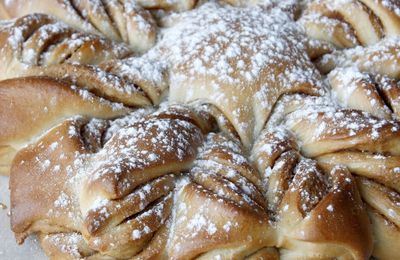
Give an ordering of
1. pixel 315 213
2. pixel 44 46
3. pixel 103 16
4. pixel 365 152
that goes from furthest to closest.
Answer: pixel 103 16 < pixel 44 46 < pixel 365 152 < pixel 315 213

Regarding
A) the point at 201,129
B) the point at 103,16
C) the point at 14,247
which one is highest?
the point at 103,16

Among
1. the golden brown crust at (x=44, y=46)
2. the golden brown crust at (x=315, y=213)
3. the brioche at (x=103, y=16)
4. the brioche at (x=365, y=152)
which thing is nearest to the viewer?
the golden brown crust at (x=315, y=213)

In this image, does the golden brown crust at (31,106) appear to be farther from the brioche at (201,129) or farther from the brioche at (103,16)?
the brioche at (103,16)

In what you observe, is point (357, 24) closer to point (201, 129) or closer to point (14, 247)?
point (201, 129)

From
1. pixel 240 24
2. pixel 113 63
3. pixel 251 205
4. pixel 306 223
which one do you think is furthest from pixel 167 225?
pixel 240 24

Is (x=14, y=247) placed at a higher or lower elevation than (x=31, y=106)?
lower

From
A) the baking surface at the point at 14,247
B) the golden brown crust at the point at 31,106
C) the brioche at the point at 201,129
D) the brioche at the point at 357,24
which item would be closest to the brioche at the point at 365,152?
the brioche at the point at 201,129

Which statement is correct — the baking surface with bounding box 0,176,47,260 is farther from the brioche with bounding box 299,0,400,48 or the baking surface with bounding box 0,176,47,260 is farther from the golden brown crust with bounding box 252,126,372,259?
the brioche with bounding box 299,0,400,48

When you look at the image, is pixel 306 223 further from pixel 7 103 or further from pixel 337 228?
pixel 7 103

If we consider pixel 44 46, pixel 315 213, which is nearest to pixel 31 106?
pixel 44 46

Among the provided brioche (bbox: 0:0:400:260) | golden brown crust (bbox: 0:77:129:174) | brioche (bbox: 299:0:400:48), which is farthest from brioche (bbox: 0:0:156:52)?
brioche (bbox: 299:0:400:48)

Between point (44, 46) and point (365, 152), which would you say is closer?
point (365, 152)

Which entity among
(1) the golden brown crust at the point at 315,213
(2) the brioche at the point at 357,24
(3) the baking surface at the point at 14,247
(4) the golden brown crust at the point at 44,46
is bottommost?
(3) the baking surface at the point at 14,247
